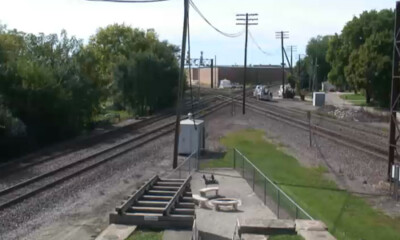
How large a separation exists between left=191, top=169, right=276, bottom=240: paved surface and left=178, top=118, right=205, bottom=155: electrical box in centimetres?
818

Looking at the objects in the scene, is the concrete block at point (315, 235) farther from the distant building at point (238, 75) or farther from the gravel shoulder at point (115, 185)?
the distant building at point (238, 75)

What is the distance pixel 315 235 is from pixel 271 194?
25.9 ft

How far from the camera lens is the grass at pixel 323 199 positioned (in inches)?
729

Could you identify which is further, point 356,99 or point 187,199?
point 356,99

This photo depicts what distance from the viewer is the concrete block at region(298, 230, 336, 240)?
11429mm

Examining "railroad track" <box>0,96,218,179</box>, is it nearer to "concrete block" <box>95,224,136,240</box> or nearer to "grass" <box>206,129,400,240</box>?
"grass" <box>206,129,400,240</box>

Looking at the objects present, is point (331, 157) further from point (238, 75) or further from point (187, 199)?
point (238, 75)

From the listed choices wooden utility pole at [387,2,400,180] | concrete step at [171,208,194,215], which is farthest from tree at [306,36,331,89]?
concrete step at [171,208,194,215]

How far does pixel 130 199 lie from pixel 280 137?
89.2ft

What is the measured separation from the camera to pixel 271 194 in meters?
19.6

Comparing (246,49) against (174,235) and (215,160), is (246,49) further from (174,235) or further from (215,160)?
(174,235)

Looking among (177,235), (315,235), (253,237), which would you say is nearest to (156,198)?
(177,235)

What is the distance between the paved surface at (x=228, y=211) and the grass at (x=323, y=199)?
5.25ft

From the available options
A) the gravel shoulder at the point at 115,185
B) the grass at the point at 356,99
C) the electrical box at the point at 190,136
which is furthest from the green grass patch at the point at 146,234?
the grass at the point at 356,99
